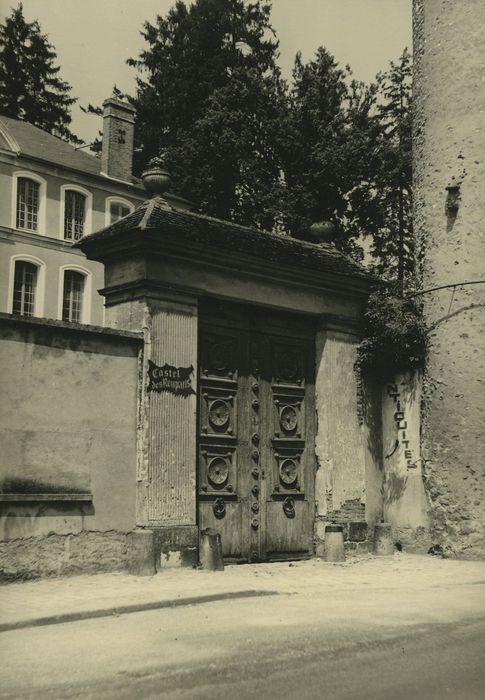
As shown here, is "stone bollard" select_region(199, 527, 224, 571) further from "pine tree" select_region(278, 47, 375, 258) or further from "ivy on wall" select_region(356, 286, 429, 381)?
"pine tree" select_region(278, 47, 375, 258)

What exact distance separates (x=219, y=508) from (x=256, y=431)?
1174 millimetres

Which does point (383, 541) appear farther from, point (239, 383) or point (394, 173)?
point (394, 173)

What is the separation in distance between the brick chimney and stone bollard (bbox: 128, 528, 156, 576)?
1041 inches

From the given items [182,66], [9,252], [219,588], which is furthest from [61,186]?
[219,588]

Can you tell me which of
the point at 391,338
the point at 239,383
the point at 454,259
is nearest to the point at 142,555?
the point at 239,383

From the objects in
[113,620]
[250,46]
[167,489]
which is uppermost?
[250,46]

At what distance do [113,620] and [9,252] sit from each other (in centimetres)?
2644

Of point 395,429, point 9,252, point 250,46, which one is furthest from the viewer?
point 9,252

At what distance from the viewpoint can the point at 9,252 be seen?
32.3 meters

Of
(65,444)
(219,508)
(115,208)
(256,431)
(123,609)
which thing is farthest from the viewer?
(115,208)

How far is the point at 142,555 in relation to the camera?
1000 centimetres

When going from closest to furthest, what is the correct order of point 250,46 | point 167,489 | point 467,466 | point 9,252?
point 167,489 < point 467,466 < point 250,46 < point 9,252

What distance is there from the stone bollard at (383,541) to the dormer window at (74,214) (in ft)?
77.9

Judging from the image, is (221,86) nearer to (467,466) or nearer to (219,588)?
(467,466)
